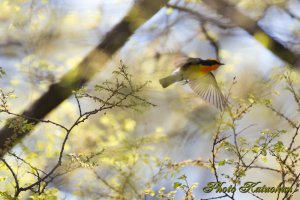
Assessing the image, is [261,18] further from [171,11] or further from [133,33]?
[133,33]

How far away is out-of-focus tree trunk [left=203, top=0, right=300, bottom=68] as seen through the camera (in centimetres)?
292

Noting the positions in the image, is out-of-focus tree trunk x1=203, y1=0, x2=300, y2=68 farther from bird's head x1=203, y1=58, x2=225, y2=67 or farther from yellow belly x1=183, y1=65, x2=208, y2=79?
yellow belly x1=183, y1=65, x2=208, y2=79

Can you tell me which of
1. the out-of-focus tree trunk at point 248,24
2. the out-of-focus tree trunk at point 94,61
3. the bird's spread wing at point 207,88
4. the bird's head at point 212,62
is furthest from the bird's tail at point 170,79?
the out-of-focus tree trunk at point 248,24

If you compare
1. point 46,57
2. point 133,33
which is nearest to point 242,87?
point 133,33

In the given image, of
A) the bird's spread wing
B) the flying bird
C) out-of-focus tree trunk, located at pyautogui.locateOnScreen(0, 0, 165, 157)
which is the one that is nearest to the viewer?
out-of-focus tree trunk, located at pyautogui.locateOnScreen(0, 0, 165, 157)

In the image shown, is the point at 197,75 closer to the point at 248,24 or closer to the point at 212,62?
the point at 212,62

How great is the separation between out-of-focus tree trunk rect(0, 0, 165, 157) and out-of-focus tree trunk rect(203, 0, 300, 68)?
0.40 metres

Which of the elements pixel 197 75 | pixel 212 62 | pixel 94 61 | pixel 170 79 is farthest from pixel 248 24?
pixel 94 61

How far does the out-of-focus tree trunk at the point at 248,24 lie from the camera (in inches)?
115

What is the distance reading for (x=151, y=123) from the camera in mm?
3873

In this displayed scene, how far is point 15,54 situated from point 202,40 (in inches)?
58.7

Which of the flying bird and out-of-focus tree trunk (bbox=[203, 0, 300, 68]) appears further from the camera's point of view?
the flying bird

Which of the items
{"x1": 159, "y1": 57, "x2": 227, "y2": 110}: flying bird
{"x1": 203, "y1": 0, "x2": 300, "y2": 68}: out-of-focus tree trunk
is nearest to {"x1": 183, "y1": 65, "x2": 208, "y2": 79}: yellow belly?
{"x1": 159, "y1": 57, "x2": 227, "y2": 110}: flying bird

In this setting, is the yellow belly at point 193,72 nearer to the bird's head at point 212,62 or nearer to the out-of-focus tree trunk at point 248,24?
the bird's head at point 212,62
